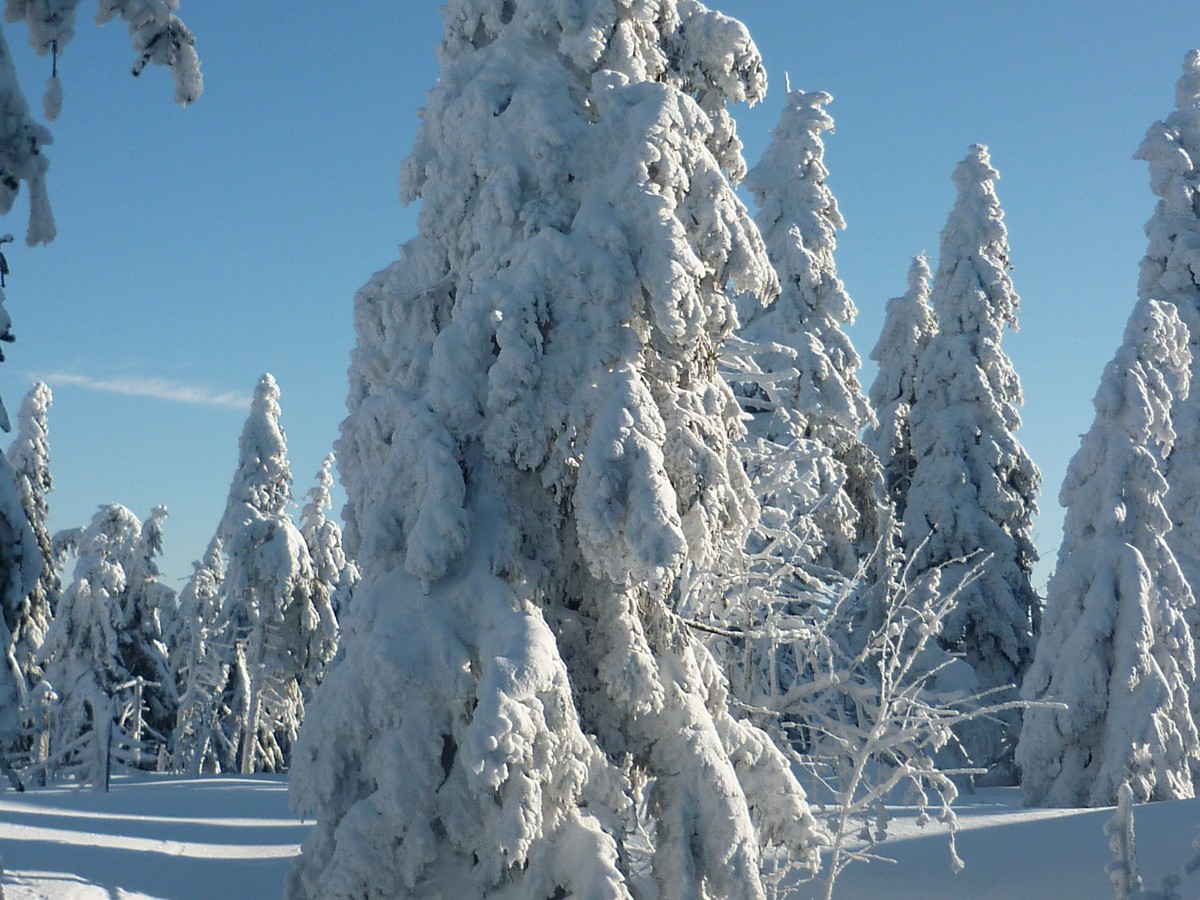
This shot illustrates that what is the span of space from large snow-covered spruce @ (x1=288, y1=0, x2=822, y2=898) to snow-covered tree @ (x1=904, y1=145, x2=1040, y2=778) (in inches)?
739

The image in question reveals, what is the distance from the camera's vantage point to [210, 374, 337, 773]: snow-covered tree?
29672mm

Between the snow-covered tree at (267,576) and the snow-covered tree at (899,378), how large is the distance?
15.5 m

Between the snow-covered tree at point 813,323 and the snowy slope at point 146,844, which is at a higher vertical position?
the snow-covered tree at point 813,323

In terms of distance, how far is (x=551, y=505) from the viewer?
8703 mm

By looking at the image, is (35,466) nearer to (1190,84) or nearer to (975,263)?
(975,263)

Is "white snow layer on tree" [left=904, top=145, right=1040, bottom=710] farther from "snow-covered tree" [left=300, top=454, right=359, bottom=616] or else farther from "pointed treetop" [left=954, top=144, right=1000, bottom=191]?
"snow-covered tree" [left=300, top=454, right=359, bottom=616]

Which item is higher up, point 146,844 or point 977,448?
point 977,448

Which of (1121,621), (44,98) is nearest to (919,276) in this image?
(1121,621)

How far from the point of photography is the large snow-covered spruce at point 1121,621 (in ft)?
62.7

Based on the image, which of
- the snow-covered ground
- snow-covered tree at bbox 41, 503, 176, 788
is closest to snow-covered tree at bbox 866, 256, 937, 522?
the snow-covered ground

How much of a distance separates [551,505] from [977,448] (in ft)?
69.1

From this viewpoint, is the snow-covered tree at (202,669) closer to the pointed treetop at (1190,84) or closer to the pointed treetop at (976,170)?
the pointed treetop at (976,170)

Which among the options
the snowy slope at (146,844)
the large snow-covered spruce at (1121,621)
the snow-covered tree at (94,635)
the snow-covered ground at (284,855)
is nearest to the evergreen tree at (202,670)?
the snow-covered tree at (94,635)

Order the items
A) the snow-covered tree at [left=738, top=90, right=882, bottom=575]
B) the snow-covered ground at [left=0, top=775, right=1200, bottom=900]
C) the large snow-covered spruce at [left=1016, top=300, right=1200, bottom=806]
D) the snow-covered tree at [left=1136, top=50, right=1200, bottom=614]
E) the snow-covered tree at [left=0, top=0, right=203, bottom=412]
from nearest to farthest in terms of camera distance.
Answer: the snow-covered tree at [left=0, top=0, right=203, bottom=412]
the snow-covered ground at [left=0, top=775, right=1200, bottom=900]
the large snow-covered spruce at [left=1016, top=300, right=1200, bottom=806]
the snow-covered tree at [left=738, top=90, right=882, bottom=575]
the snow-covered tree at [left=1136, top=50, right=1200, bottom=614]
